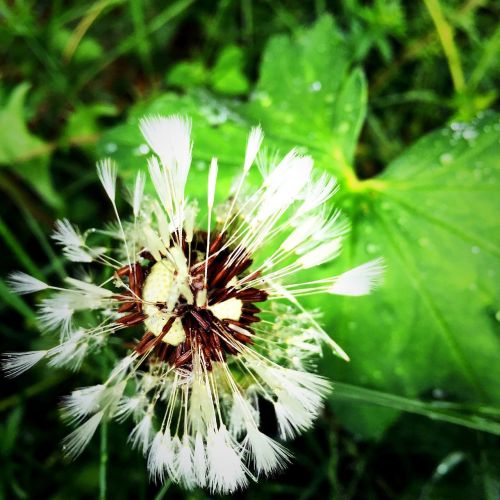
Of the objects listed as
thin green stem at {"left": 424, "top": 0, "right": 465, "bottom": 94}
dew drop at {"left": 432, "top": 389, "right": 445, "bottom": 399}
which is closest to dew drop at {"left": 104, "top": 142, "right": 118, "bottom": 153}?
dew drop at {"left": 432, "top": 389, "right": 445, "bottom": 399}

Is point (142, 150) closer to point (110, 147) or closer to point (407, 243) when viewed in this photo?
point (110, 147)

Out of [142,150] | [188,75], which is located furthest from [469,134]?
[188,75]

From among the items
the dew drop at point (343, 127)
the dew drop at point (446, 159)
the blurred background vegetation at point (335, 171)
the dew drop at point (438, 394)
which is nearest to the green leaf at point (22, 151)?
the blurred background vegetation at point (335, 171)

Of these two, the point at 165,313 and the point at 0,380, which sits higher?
the point at 165,313

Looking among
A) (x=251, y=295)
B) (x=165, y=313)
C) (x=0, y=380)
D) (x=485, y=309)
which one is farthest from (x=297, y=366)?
(x=0, y=380)

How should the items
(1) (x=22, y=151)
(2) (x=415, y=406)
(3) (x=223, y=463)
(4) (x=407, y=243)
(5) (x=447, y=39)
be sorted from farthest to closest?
1. (5) (x=447, y=39)
2. (1) (x=22, y=151)
3. (4) (x=407, y=243)
4. (2) (x=415, y=406)
5. (3) (x=223, y=463)

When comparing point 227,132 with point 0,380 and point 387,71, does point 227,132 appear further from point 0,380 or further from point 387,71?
point 0,380

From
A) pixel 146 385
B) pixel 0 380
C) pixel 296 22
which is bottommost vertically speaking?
pixel 0 380
